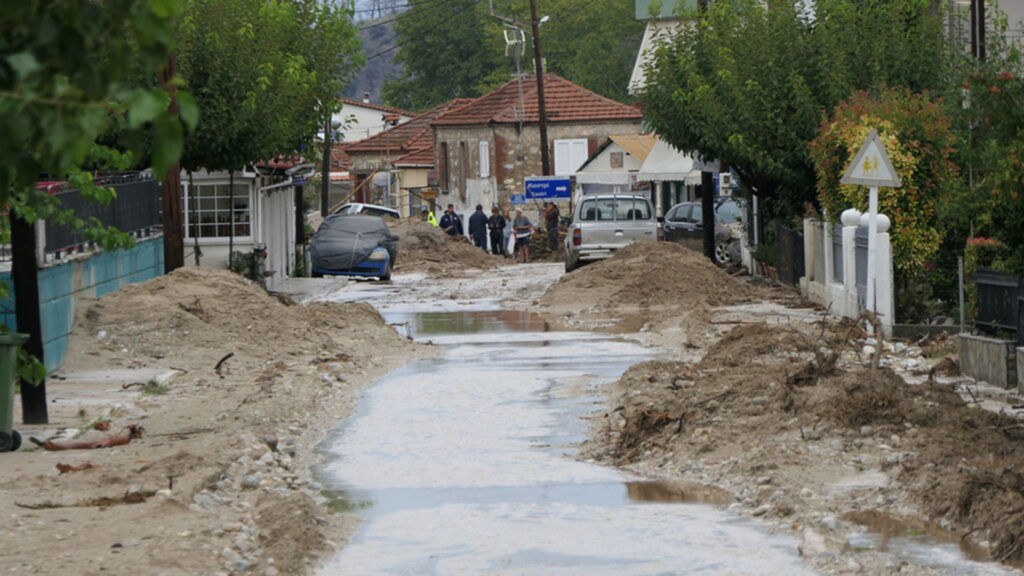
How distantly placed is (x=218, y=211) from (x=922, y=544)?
2487 centimetres

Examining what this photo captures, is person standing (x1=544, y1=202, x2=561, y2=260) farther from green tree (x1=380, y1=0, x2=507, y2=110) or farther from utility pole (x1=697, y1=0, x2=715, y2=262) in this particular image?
green tree (x1=380, y1=0, x2=507, y2=110)

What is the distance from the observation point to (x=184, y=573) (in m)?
7.25

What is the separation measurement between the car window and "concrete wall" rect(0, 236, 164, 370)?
864 inches

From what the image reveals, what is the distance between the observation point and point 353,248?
123 feet

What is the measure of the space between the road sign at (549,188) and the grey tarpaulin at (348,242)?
1107 cm

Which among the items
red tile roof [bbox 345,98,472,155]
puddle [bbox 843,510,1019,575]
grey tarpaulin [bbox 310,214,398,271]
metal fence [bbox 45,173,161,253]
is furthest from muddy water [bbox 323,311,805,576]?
red tile roof [bbox 345,98,472,155]

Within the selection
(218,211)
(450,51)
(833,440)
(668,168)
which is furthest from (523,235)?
(450,51)

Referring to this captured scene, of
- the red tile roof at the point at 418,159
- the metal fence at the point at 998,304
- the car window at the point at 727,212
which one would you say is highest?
the red tile roof at the point at 418,159

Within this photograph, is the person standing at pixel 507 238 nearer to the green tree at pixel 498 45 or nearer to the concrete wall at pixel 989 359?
the concrete wall at pixel 989 359

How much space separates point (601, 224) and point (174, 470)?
2520cm

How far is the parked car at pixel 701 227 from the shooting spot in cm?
3862

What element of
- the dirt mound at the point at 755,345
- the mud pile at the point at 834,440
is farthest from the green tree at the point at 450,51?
the mud pile at the point at 834,440

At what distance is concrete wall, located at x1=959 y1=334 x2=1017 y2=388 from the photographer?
45.3ft

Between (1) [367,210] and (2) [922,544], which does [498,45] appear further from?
(2) [922,544]
